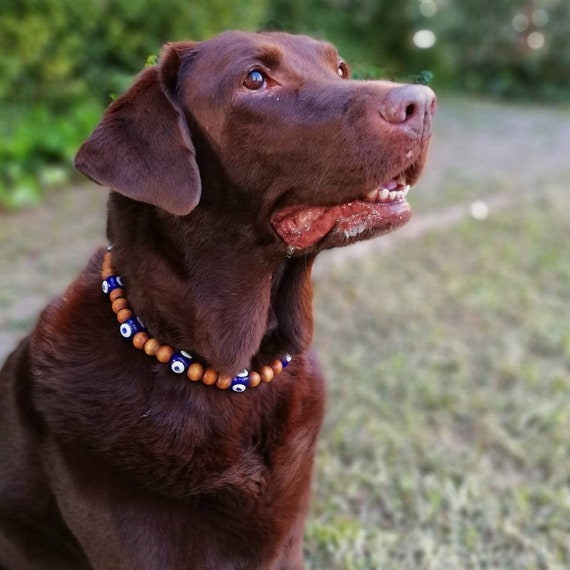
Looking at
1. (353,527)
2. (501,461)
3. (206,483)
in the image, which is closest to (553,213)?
(501,461)

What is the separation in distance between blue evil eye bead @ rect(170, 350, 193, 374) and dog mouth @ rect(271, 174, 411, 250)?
0.37 m

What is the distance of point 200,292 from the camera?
5.97ft

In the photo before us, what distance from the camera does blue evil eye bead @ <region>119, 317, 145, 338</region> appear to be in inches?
71.4

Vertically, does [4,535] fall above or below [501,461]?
above

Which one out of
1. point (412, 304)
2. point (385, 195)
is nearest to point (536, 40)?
point (412, 304)

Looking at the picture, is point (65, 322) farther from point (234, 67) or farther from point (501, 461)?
point (501, 461)

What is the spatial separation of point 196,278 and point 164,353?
20 cm

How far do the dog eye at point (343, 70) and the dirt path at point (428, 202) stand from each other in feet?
7.85

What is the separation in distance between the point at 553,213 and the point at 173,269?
495 cm

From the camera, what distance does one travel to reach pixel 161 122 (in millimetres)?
1717

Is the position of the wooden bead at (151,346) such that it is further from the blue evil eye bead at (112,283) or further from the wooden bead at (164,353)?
the blue evil eye bead at (112,283)

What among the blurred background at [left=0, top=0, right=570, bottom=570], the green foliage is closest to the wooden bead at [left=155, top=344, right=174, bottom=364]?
the blurred background at [left=0, top=0, right=570, bottom=570]

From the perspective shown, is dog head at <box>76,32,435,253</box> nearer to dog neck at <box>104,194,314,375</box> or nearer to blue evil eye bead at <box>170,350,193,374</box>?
dog neck at <box>104,194,314,375</box>

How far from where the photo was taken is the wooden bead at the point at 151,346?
1.79 metres
